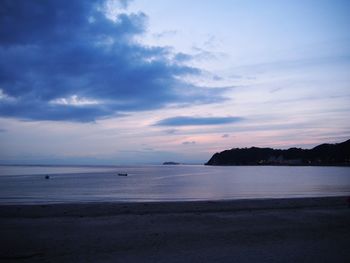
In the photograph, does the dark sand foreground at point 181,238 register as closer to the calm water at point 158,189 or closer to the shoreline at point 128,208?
the shoreline at point 128,208

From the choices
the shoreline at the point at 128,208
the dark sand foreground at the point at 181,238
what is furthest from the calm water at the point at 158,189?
the dark sand foreground at the point at 181,238

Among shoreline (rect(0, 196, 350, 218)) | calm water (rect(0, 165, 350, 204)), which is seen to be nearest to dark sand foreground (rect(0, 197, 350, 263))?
shoreline (rect(0, 196, 350, 218))

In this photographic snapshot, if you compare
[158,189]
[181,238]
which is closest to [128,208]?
[181,238]

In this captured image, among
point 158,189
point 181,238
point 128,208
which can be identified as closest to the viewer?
point 181,238

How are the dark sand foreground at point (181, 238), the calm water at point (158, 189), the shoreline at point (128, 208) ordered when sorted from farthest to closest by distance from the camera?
1. the calm water at point (158, 189)
2. the shoreline at point (128, 208)
3. the dark sand foreground at point (181, 238)

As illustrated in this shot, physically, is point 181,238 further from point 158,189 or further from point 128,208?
point 158,189

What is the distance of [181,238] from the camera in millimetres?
10633

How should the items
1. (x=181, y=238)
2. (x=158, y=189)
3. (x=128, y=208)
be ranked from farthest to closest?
1. (x=158, y=189)
2. (x=128, y=208)
3. (x=181, y=238)

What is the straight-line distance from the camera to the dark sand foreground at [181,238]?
8.45 meters

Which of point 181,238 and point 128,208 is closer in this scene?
point 181,238

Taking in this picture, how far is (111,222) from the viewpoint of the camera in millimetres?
13977

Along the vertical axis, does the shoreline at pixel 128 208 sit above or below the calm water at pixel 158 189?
above

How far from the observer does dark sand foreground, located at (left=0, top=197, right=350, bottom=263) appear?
27.7 feet

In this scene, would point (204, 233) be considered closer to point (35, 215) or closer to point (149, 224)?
point (149, 224)
